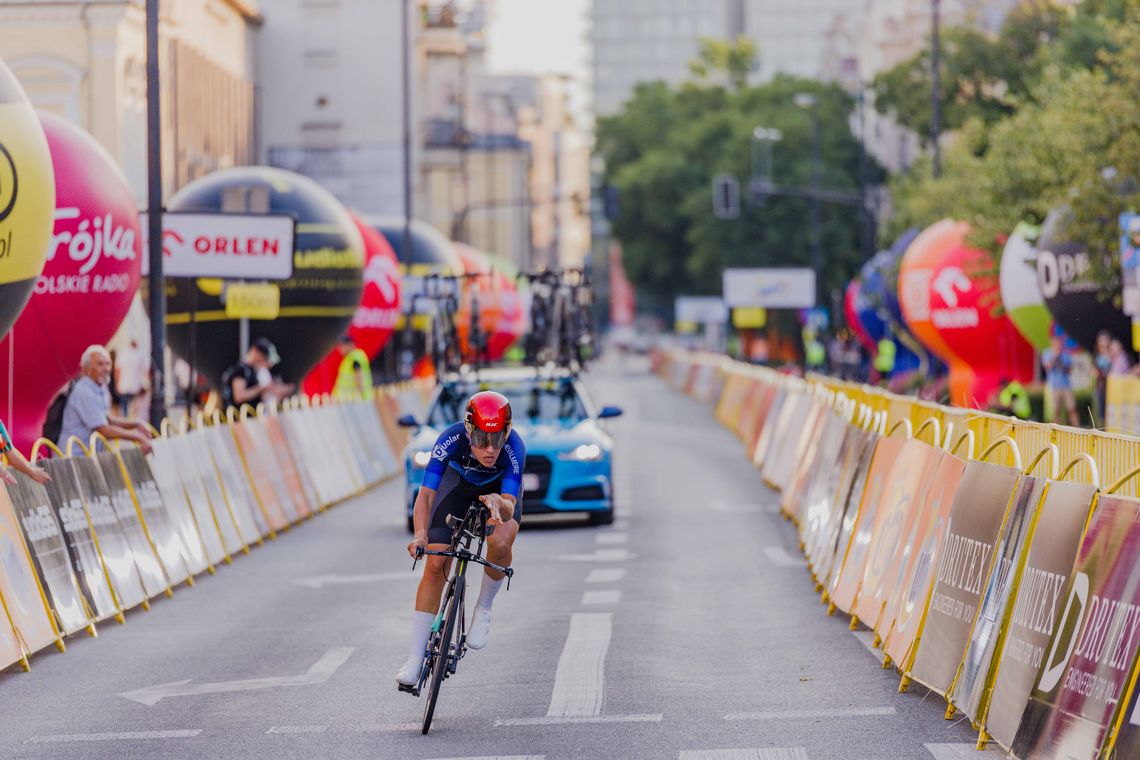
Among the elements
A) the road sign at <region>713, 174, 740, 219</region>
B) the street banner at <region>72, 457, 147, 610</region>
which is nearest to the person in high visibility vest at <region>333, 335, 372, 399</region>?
the street banner at <region>72, 457, 147, 610</region>

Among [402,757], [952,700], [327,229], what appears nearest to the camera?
[402,757]

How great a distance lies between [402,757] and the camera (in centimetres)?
910

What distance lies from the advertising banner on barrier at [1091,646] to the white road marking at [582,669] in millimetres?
2574

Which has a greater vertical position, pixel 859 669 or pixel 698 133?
pixel 698 133

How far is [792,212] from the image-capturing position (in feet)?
281

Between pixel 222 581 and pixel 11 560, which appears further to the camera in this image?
pixel 222 581

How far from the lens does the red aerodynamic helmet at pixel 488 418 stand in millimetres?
9945

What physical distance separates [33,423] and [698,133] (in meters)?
75.3

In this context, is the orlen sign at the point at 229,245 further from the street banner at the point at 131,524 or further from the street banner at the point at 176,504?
the street banner at the point at 131,524

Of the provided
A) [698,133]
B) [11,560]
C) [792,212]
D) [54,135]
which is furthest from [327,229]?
[698,133]

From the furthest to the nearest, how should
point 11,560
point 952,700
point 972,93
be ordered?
1. point 972,93
2. point 11,560
3. point 952,700

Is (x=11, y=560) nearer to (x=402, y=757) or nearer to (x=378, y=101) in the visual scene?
(x=402, y=757)

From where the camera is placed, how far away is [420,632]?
10242 millimetres

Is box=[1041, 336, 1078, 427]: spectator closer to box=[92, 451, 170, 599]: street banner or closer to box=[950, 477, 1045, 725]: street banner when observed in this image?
box=[92, 451, 170, 599]: street banner
